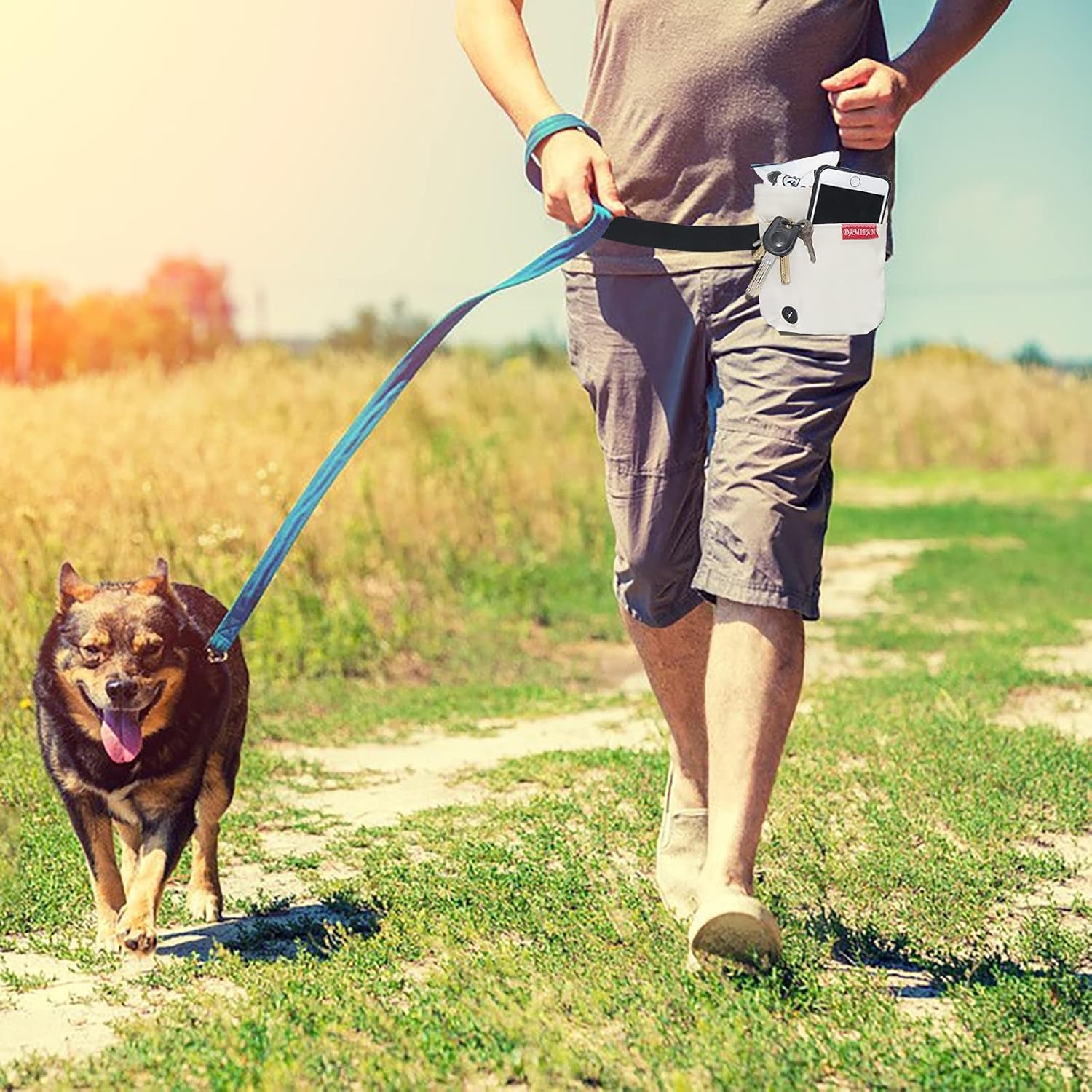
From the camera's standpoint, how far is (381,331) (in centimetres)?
3198

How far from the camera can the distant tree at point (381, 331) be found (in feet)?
86.7

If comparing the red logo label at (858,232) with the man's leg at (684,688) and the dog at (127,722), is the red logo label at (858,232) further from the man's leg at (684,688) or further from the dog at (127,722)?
the dog at (127,722)

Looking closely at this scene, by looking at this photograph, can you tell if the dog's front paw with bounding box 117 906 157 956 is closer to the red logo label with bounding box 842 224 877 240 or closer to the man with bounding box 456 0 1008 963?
the man with bounding box 456 0 1008 963

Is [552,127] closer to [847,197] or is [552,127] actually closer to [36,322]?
[847,197]

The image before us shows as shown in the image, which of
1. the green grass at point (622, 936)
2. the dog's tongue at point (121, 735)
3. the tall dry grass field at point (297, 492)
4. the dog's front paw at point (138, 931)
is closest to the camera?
the green grass at point (622, 936)

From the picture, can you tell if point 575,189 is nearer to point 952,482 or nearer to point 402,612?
point 402,612

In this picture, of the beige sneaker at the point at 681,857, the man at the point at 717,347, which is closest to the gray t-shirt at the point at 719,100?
the man at the point at 717,347

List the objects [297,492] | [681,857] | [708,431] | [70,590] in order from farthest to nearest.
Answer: [297,492]
[70,590]
[681,857]
[708,431]

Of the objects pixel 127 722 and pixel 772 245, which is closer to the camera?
pixel 772 245

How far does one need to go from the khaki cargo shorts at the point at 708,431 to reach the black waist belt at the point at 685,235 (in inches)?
2.2

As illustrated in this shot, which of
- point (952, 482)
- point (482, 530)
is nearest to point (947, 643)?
point (482, 530)

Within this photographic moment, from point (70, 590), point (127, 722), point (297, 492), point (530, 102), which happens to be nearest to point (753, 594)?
point (530, 102)

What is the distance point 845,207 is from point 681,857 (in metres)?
1.47

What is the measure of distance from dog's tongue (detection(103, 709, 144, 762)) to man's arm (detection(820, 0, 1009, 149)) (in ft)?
6.47
